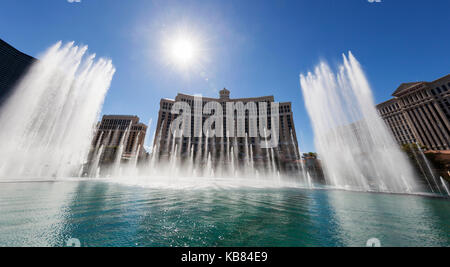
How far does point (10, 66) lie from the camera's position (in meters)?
57.8

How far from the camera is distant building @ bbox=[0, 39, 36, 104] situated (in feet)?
182

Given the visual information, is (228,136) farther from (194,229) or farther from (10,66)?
(10,66)

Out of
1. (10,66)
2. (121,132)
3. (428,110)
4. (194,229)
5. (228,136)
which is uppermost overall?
(10,66)

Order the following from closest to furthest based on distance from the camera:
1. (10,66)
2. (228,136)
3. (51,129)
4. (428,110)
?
(51,129) → (428,110) → (10,66) → (228,136)

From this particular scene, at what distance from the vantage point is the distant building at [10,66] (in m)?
55.6

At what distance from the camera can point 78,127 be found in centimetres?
2597

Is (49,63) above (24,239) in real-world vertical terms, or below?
above

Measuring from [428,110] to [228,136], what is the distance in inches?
2631

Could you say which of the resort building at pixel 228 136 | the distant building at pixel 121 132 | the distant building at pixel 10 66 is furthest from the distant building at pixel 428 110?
the distant building at pixel 10 66

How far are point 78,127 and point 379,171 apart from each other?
2065 inches

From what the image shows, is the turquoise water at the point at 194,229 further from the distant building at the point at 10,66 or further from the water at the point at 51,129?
the distant building at the point at 10,66

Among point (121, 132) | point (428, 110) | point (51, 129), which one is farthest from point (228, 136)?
point (121, 132)
